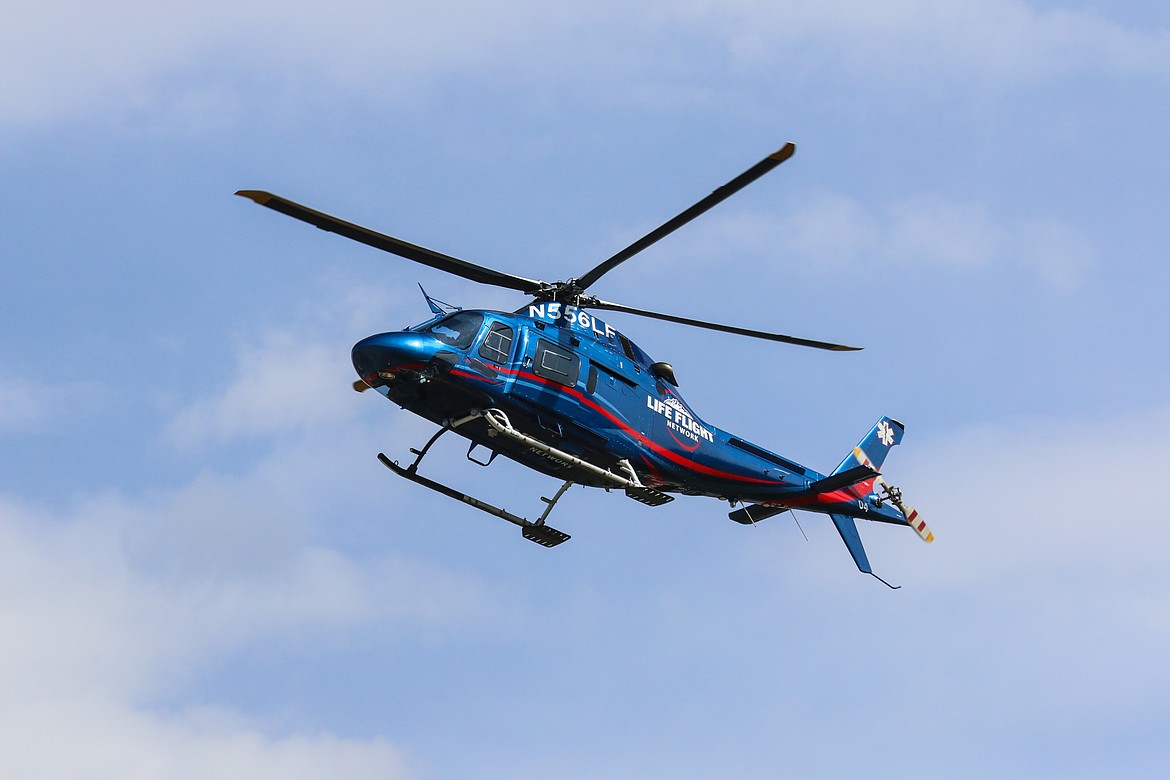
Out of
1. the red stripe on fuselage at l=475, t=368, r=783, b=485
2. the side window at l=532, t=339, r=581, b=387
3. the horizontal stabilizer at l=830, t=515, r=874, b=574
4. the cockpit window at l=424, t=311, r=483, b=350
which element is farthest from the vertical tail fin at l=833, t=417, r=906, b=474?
the cockpit window at l=424, t=311, r=483, b=350

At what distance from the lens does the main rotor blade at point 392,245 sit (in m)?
22.6

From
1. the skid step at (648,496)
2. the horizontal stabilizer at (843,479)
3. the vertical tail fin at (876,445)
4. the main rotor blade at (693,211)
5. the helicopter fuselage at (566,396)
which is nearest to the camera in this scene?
the main rotor blade at (693,211)

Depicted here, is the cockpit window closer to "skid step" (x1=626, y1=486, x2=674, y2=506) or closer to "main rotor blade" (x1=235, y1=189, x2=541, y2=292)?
"main rotor blade" (x1=235, y1=189, x2=541, y2=292)

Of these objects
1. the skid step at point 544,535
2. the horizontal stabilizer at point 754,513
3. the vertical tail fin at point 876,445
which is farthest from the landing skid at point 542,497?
the vertical tail fin at point 876,445

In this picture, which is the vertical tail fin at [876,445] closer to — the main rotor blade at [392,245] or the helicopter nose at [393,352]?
the main rotor blade at [392,245]

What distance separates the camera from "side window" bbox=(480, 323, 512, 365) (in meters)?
25.9

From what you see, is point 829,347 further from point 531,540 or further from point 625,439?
point 531,540

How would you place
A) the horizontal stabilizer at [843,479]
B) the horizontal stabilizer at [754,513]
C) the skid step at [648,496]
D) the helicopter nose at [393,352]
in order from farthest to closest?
the horizontal stabilizer at [754,513] < the horizontal stabilizer at [843,479] < the skid step at [648,496] < the helicopter nose at [393,352]

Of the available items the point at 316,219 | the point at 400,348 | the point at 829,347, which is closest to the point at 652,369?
the point at 829,347

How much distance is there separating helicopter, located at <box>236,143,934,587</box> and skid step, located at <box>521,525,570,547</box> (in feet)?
0.11

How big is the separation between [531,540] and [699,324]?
562 centimetres

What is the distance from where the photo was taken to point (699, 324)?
1097 inches

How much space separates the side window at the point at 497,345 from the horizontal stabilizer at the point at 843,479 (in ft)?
29.6

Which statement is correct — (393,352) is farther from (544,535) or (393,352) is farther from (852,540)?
(852,540)
